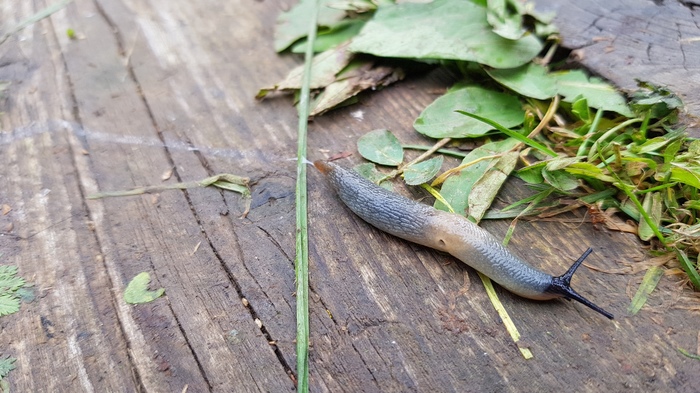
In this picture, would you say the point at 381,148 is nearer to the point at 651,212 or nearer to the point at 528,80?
the point at 528,80

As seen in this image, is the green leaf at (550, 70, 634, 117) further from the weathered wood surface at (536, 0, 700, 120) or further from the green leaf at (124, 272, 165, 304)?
the green leaf at (124, 272, 165, 304)

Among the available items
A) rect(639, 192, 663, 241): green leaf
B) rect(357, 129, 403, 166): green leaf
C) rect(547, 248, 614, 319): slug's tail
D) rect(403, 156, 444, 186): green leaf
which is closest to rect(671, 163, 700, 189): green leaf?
rect(639, 192, 663, 241): green leaf

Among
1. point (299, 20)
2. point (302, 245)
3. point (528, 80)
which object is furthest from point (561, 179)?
point (299, 20)

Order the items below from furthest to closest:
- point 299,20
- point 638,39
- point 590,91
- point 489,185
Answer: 1. point 299,20
2. point 638,39
3. point 590,91
4. point 489,185


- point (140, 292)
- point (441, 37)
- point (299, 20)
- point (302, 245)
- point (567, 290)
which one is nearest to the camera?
point (567, 290)

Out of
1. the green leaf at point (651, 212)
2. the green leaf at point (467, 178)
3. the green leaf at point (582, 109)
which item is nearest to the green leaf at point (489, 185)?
the green leaf at point (467, 178)

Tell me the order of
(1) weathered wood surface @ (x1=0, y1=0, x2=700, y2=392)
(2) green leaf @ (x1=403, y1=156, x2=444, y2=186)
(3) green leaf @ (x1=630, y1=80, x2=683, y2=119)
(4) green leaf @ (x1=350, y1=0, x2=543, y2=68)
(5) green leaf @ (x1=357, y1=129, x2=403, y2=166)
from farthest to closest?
(4) green leaf @ (x1=350, y1=0, x2=543, y2=68)
(5) green leaf @ (x1=357, y1=129, x2=403, y2=166)
(2) green leaf @ (x1=403, y1=156, x2=444, y2=186)
(3) green leaf @ (x1=630, y1=80, x2=683, y2=119)
(1) weathered wood surface @ (x1=0, y1=0, x2=700, y2=392)

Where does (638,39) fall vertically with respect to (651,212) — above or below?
above
